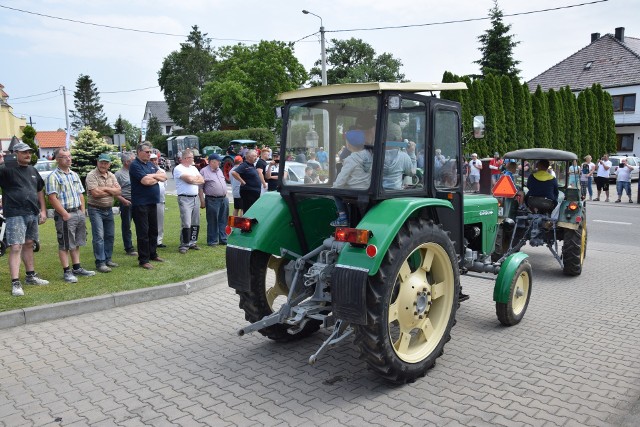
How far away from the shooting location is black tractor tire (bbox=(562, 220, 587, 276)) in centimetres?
789

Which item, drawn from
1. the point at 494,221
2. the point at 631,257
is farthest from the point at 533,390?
the point at 631,257

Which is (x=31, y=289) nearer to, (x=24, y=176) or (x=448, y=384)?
(x=24, y=176)

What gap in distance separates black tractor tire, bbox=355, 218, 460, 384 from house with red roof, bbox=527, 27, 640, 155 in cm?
3956

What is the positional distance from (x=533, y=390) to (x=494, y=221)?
2.58 meters

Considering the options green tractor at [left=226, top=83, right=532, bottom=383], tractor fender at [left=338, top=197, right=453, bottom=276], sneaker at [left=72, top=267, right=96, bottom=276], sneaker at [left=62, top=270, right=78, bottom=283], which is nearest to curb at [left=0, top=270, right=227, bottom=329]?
sneaker at [left=62, top=270, right=78, bottom=283]

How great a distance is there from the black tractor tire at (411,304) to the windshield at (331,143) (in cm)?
64

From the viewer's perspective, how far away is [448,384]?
14.0ft

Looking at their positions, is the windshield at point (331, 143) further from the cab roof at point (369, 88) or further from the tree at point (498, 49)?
the tree at point (498, 49)

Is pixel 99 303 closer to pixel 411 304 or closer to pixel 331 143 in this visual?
pixel 331 143

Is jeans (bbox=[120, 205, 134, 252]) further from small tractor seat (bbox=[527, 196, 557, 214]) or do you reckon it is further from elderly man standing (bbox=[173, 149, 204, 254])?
small tractor seat (bbox=[527, 196, 557, 214])

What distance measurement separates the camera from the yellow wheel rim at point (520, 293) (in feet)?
19.0

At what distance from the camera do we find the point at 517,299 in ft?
19.3

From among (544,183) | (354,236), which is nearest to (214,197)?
(544,183)

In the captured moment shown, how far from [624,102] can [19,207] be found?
4244 cm
